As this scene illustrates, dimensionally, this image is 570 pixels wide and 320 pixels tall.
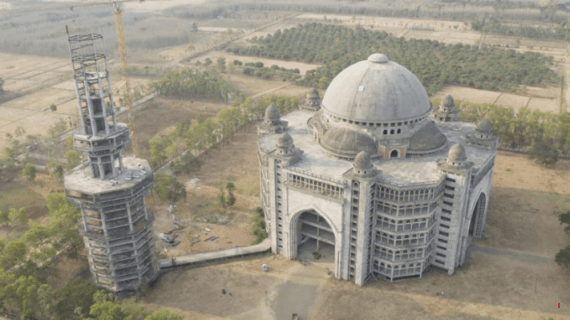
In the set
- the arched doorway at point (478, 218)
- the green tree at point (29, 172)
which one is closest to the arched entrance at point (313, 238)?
the arched doorway at point (478, 218)

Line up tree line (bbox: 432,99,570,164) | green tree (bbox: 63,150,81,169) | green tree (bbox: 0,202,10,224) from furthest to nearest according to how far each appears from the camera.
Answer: tree line (bbox: 432,99,570,164), green tree (bbox: 63,150,81,169), green tree (bbox: 0,202,10,224)

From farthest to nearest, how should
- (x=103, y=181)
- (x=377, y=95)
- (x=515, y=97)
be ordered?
(x=515, y=97) < (x=377, y=95) < (x=103, y=181)

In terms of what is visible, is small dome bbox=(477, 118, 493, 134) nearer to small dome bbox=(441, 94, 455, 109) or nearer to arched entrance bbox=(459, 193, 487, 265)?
arched entrance bbox=(459, 193, 487, 265)

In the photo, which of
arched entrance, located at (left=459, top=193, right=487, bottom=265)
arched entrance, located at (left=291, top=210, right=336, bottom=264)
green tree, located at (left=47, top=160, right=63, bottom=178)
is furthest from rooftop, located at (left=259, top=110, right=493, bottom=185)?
green tree, located at (left=47, top=160, right=63, bottom=178)

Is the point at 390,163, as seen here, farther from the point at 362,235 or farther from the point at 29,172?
the point at 29,172

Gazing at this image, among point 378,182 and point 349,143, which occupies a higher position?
point 349,143

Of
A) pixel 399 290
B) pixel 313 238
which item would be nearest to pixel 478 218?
pixel 399 290
